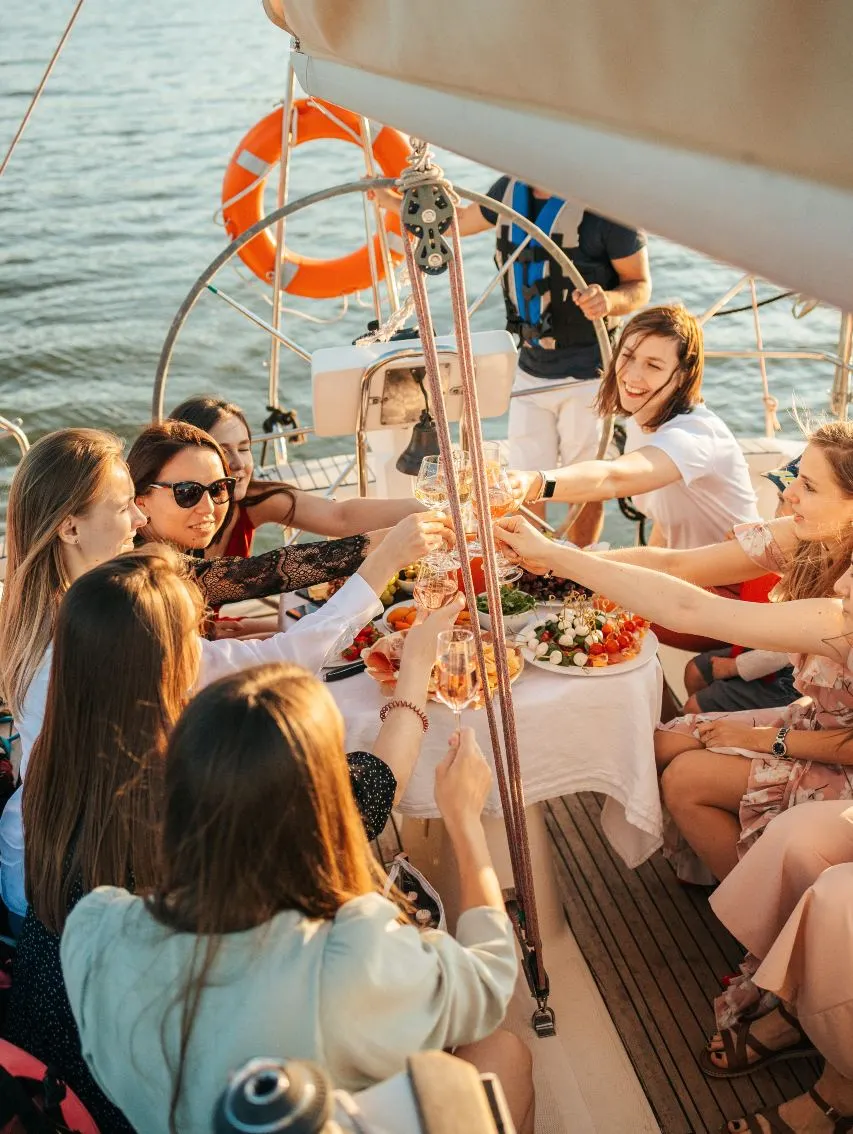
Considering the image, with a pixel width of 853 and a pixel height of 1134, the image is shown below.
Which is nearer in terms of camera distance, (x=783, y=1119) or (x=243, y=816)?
(x=243, y=816)

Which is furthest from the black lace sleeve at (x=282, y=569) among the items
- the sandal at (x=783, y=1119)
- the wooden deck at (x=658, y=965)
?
the sandal at (x=783, y=1119)

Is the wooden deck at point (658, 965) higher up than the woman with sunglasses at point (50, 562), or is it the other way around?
the woman with sunglasses at point (50, 562)

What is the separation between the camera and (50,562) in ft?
6.67

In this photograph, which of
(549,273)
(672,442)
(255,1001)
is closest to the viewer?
(255,1001)

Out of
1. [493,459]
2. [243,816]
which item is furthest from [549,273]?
[243,816]

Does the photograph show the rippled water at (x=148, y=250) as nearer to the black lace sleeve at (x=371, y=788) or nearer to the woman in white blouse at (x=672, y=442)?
the woman in white blouse at (x=672, y=442)

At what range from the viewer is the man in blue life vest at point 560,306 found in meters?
3.73

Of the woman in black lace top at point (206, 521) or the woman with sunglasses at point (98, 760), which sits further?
the woman in black lace top at point (206, 521)

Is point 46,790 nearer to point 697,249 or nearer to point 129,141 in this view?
point 697,249

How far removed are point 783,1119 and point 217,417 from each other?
73.2 inches

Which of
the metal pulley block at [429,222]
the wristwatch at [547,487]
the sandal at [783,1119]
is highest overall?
the metal pulley block at [429,222]

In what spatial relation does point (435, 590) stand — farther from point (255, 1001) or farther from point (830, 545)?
point (255, 1001)

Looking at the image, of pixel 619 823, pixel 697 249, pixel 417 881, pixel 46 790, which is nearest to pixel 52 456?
pixel 46 790

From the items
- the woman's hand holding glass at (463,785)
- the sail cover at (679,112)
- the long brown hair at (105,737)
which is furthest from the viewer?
the woman's hand holding glass at (463,785)
